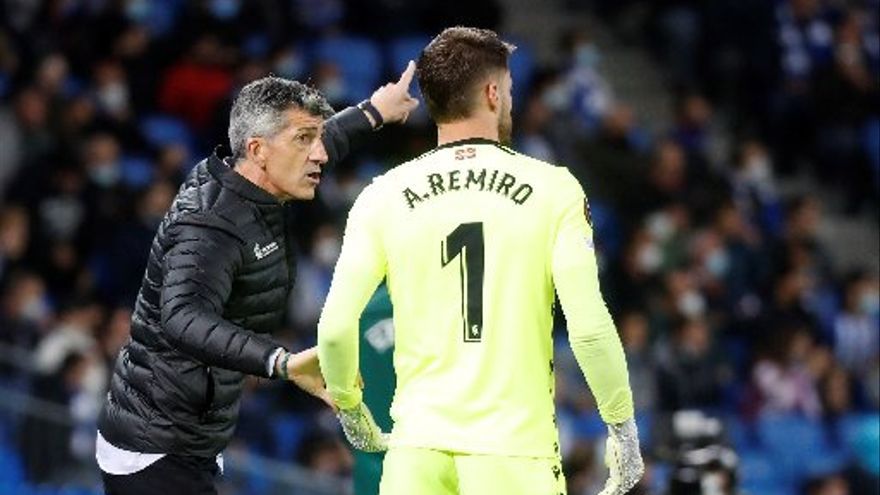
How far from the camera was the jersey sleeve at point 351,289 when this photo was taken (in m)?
5.30

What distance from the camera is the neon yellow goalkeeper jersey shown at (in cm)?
530

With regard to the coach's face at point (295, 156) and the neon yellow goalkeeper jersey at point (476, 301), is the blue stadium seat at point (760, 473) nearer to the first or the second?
the coach's face at point (295, 156)

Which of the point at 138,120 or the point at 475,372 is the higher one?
the point at 138,120

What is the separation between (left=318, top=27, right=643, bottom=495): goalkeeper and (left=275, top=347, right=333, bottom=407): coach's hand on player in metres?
0.23

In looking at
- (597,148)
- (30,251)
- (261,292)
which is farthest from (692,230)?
(261,292)

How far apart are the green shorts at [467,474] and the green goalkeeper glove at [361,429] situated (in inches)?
11.1

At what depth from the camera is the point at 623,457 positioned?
5344 mm

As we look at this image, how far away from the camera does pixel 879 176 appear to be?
55.1 feet

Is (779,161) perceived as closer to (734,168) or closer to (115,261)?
(734,168)

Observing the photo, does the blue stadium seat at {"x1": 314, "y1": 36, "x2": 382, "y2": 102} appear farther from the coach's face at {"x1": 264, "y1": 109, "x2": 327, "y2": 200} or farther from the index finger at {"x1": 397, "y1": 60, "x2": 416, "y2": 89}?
the coach's face at {"x1": 264, "y1": 109, "x2": 327, "y2": 200}

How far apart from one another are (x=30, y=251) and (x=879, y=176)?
767cm

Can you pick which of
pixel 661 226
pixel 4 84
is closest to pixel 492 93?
pixel 4 84

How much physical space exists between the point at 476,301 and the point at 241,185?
1.19 metres

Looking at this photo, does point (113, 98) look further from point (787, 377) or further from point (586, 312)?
point (586, 312)
